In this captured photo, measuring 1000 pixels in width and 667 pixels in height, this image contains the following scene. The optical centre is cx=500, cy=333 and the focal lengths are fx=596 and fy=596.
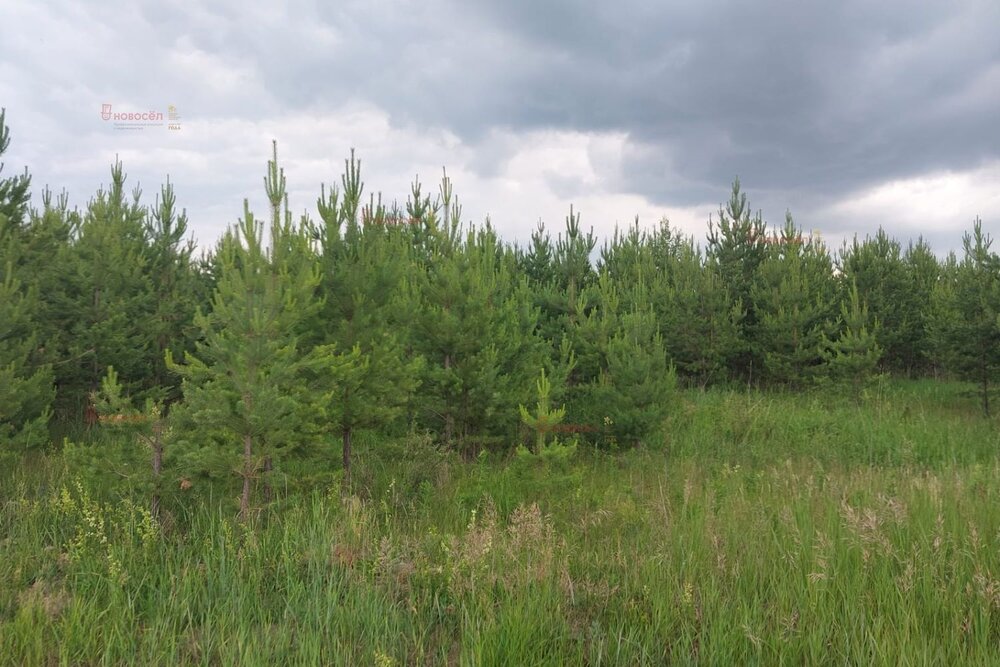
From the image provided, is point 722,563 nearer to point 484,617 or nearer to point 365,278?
point 484,617

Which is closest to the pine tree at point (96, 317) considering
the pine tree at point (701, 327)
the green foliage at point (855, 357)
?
the pine tree at point (701, 327)

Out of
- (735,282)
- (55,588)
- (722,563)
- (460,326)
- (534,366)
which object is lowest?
(55,588)

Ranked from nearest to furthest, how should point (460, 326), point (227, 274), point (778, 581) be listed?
point (778, 581) < point (227, 274) < point (460, 326)

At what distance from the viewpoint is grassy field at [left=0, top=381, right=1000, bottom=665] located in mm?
3635

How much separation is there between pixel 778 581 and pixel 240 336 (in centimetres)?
512

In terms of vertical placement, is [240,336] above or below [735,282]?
below

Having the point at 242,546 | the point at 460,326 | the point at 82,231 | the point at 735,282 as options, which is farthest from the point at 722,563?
the point at 735,282

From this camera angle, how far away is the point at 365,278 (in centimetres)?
762

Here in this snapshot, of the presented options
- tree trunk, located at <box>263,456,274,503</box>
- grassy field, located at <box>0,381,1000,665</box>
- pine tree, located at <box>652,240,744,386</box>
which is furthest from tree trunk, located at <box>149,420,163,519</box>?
pine tree, located at <box>652,240,744,386</box>

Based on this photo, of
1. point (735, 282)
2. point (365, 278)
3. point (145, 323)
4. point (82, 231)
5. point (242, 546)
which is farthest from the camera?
point (735, 282)

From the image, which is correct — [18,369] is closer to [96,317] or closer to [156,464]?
[96,317]

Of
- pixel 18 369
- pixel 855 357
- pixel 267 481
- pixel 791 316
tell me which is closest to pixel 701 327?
pixel 791 316

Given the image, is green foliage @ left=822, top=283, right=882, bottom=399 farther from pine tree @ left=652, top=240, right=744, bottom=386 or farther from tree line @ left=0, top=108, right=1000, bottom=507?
pine tree @ left=652, top=240, right=744, bottom=386

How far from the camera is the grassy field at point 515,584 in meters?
3.63
